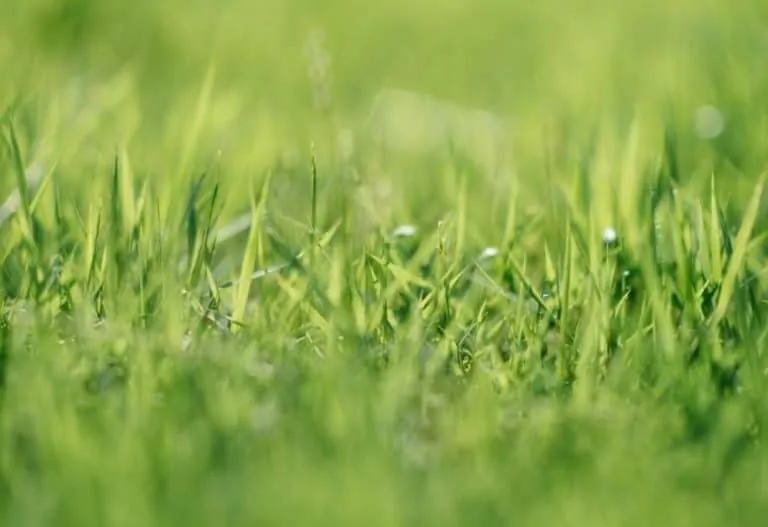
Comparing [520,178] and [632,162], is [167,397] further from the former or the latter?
[520,178]

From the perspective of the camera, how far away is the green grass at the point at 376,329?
1731mm

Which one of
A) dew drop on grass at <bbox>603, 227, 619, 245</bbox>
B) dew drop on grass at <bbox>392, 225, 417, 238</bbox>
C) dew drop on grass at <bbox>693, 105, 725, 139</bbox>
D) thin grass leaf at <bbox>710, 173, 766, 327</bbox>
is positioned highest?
thin grass leaf at <bbox>710, 173, 766, 327</bbox>

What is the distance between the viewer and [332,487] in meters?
1.69

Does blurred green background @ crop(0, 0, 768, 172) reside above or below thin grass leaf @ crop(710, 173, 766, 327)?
below

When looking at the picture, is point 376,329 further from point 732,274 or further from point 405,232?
point 732,274

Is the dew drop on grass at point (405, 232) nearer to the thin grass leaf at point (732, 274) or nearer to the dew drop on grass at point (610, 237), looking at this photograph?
the dew drop on grass at point (610, 237)

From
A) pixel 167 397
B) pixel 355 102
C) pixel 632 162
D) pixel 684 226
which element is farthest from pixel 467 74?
pixel 167 397

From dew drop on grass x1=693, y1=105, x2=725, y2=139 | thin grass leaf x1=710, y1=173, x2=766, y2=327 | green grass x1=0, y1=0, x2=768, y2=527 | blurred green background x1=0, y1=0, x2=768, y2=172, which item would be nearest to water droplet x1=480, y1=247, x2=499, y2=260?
green grass x1=0, y1=0, x2=768, y2=527

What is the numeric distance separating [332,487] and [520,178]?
2.00 m

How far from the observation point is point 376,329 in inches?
88.0

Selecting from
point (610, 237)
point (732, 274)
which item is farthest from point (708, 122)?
point (732, 274)

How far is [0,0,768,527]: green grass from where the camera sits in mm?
1731

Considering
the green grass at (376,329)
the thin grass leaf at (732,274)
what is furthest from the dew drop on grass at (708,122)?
the thin grass leaf at (732,274)

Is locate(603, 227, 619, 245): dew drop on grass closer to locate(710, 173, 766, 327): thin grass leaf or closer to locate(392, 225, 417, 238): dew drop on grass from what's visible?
locate(710, 173, 766, 327): thin grass leaf
